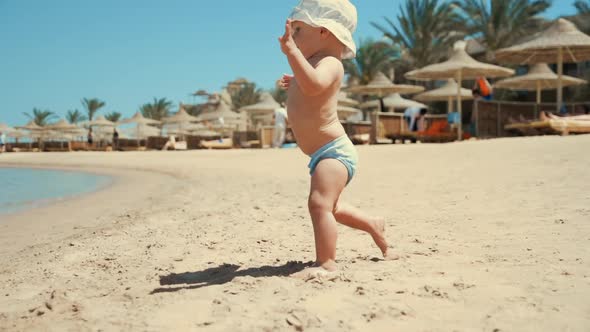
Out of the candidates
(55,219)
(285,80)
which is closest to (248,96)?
(55,219)

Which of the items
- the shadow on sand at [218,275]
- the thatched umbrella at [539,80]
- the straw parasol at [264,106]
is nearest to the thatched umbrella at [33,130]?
the straw parasol at [264,106]

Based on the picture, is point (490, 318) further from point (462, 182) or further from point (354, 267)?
point (462, 182)

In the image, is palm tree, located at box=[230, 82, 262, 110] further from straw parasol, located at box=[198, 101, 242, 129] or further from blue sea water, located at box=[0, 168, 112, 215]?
blue sea water, located at box=[0, 168, 112, 215]

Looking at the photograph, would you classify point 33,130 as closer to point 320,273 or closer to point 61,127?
point 61,127

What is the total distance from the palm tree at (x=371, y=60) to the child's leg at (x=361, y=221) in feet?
109

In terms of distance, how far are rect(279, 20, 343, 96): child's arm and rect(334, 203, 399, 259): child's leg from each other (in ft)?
2.33

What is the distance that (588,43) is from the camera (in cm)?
1455

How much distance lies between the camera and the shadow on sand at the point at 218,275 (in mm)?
2570

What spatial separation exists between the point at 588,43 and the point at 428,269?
49.0 ft

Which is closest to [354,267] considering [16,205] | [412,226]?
[412,226]

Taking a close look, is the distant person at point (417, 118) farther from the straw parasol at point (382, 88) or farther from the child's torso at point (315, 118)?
the child's torso at point (315, 118)

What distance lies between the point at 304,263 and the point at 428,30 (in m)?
31.2

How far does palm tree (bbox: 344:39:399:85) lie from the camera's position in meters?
34.9

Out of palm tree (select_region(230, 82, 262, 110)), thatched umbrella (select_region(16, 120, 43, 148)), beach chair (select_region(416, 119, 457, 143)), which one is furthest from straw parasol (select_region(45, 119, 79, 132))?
beach chair (select_region(416, 119, 457, 143))
